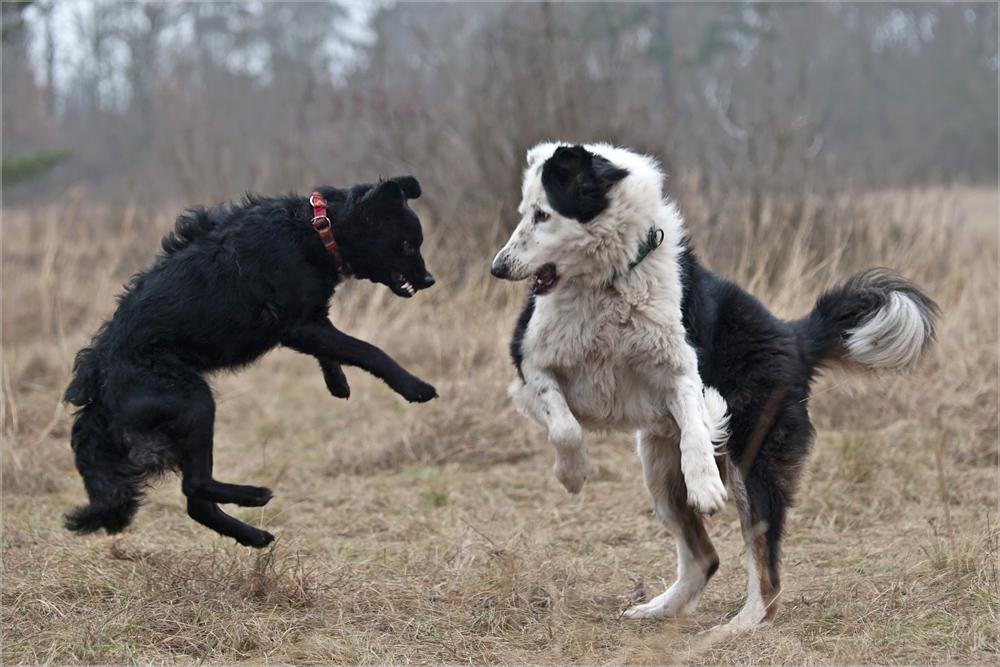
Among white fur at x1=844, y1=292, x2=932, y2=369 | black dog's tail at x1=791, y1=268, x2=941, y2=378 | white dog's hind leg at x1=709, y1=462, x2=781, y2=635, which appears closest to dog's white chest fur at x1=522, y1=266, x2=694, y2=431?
white dog's hind leg at x1=709, y1=462, x2=781, y2=635

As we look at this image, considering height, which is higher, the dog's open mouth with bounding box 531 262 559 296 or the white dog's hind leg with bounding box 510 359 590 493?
the dog's open mouth with bounding box 531 262 559 296

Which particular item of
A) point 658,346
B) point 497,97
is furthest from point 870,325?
point 497,97

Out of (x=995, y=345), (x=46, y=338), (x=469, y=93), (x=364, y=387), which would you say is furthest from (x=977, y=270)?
(x=46, y=338)

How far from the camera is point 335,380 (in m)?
3.93

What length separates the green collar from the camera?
350 centimetres

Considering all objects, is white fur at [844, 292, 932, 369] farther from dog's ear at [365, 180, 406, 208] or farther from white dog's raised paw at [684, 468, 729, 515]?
dog's ear at [365, 180, 406, 208]

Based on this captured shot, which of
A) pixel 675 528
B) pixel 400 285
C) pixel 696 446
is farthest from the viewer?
pixel 400 285

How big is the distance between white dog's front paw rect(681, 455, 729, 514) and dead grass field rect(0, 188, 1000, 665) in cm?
48

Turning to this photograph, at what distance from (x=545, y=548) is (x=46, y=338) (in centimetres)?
571

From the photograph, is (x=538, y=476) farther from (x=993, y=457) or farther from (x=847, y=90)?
(x=847, y=90)

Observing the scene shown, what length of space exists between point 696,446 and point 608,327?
612 millimetres

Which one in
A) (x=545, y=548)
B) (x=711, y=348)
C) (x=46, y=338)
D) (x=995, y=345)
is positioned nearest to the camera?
(x=711, y=348)

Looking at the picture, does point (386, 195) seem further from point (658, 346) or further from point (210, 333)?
point (658, 346)

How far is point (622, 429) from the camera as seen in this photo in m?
3.64
